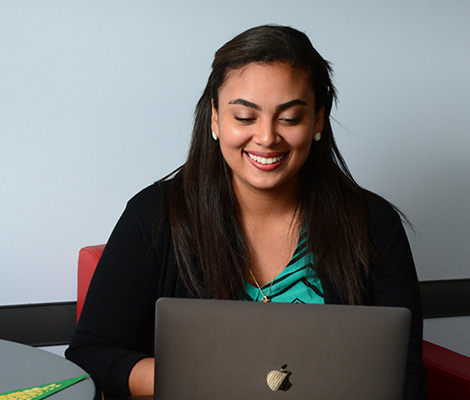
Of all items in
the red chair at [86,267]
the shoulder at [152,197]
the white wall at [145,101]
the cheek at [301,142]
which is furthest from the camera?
the white wall at [145,101]

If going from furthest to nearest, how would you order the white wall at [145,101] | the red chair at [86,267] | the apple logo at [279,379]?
the white wall at [145,101], the red chair at [86,267], the apple logo at [279,379]

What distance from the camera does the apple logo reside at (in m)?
0.89

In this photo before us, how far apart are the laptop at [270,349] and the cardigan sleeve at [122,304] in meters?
0.42

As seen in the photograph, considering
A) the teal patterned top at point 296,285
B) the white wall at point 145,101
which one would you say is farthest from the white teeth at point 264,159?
the white wall at point 145,101

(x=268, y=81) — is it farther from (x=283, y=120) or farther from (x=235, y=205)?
(x=235, y=205)

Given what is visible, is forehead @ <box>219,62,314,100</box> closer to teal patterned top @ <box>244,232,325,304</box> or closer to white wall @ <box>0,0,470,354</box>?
teal patterned top @ <box>244,232,325,304</box>

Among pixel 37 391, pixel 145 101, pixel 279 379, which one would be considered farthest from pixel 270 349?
pixel 145 101

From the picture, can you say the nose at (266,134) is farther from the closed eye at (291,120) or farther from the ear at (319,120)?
the ear at (319,120)

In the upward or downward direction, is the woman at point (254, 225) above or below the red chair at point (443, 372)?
above

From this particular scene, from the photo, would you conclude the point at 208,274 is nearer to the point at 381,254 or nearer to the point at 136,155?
the point at 381,254

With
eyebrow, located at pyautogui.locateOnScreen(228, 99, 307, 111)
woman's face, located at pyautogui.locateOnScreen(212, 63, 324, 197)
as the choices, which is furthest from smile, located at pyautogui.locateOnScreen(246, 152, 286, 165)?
eyebrow, located at pyautogui.locateOnScreen(228, 99, 307, 111)

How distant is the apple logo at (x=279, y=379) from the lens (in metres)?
0.89

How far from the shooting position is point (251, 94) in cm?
140

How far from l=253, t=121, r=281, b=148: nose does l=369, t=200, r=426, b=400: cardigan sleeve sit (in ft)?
1.27
